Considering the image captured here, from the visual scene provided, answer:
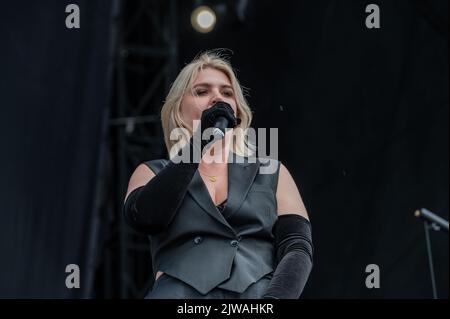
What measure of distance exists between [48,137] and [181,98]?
81.6 inches

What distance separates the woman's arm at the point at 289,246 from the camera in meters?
1.82

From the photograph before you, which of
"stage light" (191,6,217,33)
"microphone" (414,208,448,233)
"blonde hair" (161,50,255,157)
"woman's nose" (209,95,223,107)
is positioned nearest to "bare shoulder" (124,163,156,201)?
"blonde hair" (161,50,255,157)

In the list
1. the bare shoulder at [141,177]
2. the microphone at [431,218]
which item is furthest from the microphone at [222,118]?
the microphone at [431,218]

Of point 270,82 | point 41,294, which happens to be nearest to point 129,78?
point 270,82

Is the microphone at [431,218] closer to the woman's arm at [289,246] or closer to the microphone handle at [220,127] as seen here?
the woman's arm at [289,246]

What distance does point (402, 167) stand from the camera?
16.2 ft

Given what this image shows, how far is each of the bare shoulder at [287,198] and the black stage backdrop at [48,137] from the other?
1.74m

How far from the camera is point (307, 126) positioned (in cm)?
541

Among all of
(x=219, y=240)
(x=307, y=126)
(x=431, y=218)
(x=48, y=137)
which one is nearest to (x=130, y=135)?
(x=307, y=126)

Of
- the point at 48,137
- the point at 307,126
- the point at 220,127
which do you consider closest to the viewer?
the point at 220,127

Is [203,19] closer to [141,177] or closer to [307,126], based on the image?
[307,126]

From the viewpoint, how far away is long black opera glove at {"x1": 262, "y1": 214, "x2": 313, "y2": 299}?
1.81 metres

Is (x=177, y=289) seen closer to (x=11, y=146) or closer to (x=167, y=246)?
(x=167, y=246)

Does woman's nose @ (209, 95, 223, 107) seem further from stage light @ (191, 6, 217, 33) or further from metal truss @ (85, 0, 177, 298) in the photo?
metal truss @ (85, 0, 177, 298)
